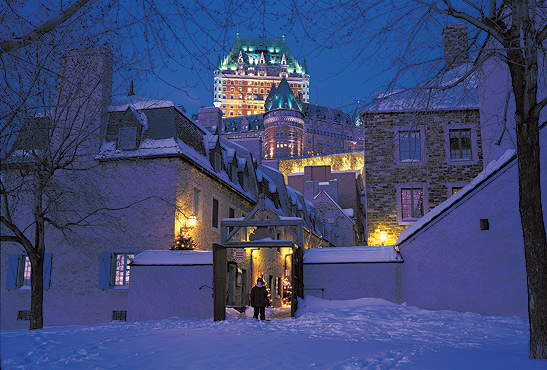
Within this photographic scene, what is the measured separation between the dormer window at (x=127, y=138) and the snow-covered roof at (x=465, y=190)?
10.3 m

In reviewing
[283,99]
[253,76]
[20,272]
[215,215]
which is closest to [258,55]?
[253,76]

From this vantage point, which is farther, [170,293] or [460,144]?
[460,144]

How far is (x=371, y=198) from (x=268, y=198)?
7.02 meters

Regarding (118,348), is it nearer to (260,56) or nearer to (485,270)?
(485,270)

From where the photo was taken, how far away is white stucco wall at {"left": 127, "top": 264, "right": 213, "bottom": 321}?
16.1 metres

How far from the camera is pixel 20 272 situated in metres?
19.9

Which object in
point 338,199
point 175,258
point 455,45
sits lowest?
point 175,258

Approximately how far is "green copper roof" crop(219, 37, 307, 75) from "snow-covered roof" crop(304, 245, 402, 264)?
154m

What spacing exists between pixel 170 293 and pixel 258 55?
162m

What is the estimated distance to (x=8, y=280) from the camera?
1950 cm

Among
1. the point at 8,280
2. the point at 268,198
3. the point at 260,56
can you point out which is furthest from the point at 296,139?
the point at 8,280

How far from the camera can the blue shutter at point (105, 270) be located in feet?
60.9

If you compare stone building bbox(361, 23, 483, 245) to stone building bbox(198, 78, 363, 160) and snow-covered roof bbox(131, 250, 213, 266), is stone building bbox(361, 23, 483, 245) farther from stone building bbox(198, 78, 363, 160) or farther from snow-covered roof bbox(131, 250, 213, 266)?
stone building bbox(198, 78, 363, 160)

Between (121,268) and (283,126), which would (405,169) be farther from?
(283,126)
